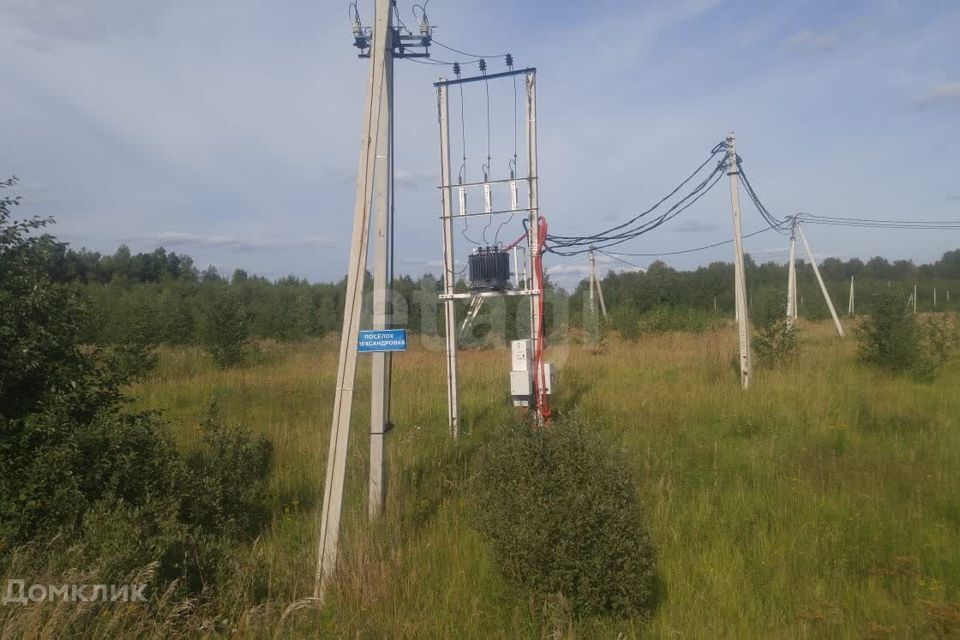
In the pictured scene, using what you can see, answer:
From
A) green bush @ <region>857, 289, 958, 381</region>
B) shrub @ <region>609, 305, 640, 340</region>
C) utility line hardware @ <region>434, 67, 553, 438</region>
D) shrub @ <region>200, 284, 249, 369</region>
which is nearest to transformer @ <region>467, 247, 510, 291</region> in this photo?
utility line hardware @ <region>434, 67, 553, 438</region>

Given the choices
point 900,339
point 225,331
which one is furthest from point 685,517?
point 225,331

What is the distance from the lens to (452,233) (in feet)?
29.8

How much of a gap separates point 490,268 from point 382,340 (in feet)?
11.2

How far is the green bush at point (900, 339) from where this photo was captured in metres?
13.0

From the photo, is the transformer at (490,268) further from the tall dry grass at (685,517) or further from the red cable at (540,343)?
the tall dry grass at (685,517)

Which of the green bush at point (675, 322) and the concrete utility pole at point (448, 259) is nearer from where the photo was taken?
the concrete utility pole at point (448, 259)

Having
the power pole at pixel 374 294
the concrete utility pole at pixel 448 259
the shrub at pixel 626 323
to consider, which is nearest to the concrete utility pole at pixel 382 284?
the power pole at pixel 374 294

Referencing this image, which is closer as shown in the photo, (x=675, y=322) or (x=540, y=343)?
(x=540, y=343)

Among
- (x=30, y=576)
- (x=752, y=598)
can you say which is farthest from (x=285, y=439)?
(x=752, y=598)

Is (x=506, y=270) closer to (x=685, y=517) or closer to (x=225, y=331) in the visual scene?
(x=685, y=517)

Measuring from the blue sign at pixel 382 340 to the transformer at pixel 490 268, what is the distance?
3356 millimetres

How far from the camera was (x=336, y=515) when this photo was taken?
4637 millimetres

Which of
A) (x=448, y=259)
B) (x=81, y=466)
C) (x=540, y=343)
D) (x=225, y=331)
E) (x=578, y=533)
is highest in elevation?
(x=448, y=259)

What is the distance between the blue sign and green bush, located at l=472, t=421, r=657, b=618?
1267mm
